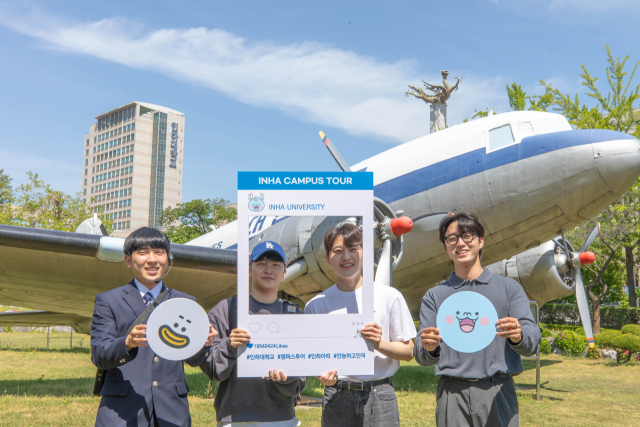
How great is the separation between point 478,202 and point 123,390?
8.34 metres

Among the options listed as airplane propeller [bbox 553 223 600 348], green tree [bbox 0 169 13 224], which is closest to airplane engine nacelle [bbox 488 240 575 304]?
airplane propeller [bbox 553 223 600 348]

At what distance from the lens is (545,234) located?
33.2 ft

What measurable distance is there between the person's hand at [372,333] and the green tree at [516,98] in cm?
3099

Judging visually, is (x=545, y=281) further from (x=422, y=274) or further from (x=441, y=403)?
(x=441, y=403)

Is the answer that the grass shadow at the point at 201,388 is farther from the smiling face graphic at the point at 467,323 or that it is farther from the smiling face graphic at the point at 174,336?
the smiling face graphic at the point at 467,323

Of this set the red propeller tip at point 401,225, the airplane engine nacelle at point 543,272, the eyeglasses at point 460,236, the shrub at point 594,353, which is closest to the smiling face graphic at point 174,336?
the eyeglasses at point 460,236

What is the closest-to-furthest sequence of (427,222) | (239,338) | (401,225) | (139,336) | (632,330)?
(139,336) → (239,338) → (401,225) → (427,222) → (632,330)

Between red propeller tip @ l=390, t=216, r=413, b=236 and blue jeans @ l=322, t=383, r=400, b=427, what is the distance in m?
5.76

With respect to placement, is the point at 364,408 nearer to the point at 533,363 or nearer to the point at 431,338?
the point at 431,338

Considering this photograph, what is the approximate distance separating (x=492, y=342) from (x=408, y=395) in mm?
8644

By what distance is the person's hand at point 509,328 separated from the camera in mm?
3070

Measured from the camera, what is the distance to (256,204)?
10.6ft

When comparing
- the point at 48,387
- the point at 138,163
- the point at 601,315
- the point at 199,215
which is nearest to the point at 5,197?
the point at 199,215

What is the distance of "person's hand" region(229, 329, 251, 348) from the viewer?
120 inches
